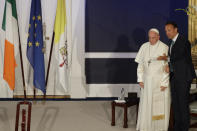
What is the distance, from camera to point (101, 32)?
21.5ft

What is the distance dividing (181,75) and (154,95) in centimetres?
50

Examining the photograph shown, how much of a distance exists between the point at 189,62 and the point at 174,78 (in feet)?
0.93

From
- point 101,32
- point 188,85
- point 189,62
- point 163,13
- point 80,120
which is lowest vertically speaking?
point 80,120

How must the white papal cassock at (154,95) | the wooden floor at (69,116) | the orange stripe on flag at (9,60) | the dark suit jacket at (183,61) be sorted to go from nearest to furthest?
the dark suit jacket at (183,61)
the white papal cassock at (154,95)
the wooden floor at (69,116)
the orange stripe on flag at (9,60)

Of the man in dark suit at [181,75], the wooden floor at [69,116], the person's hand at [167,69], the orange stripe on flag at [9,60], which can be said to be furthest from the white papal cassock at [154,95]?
the orange stripe on flag at [9,60]

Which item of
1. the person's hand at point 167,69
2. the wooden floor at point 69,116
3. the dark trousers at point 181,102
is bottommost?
the wooden floor at point 69,116

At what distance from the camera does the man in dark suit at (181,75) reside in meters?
3.74

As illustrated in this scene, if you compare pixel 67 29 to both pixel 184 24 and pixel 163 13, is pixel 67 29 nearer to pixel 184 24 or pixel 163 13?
pixel 163 13

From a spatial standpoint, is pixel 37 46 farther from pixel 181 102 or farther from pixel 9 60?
pixel 181 102

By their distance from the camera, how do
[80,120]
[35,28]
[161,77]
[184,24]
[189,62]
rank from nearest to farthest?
1. [189,62]
2. [161,77]
3. [80,120]
4. [35,28]
5. [184,24]

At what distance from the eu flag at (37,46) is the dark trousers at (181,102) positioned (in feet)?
9.92

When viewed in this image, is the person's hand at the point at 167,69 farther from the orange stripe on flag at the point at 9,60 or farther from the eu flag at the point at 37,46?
the orange stripe on flag at the point at 9,60

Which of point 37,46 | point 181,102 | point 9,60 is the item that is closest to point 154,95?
point 181,102

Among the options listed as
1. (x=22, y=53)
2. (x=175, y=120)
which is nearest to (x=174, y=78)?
(x=175, y=120)
